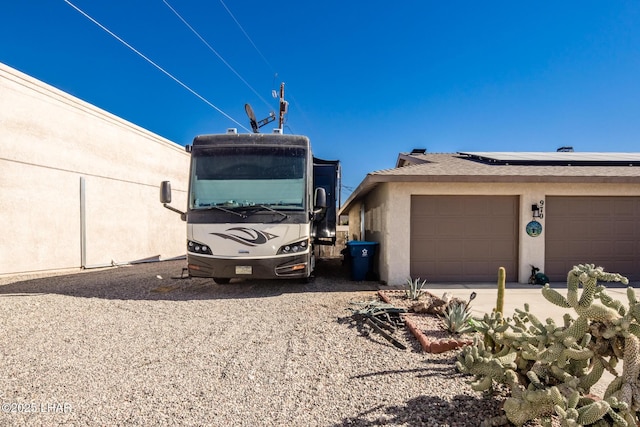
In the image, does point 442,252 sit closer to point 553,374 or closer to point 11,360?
point 553,374

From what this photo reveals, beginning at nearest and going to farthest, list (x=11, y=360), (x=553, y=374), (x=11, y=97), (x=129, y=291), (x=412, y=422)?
(x=553, y=374) → (x=412, y=422) → (x=11, y=360) → (x=129, y=291) → (x=11, y=97)

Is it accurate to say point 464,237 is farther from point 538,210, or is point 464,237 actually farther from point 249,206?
point 249,206

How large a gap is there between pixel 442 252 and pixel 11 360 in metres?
7.76

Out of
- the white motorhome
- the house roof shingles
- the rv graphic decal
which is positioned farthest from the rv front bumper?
the house roof shingles

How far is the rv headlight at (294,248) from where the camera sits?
22.4 ft

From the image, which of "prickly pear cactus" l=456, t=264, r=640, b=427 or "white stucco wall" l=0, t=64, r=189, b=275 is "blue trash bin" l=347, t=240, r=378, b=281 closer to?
"prickly pear cactus" l=456, t=264, r=640, b=427

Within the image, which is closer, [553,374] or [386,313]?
[553,374]

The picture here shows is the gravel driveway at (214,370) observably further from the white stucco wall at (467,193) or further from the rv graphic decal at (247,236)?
the white stucco wall at (467,193)

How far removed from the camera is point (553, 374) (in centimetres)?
228

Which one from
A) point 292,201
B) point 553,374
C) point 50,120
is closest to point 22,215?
point 50,120

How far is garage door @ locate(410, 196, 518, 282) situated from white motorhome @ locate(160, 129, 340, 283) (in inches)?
109

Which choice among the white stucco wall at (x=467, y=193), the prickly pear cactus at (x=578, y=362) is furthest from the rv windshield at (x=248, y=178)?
the prickly pear cactus at (x=578, y=362)

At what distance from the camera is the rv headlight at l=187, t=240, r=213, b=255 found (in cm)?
688

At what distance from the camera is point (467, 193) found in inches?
325
